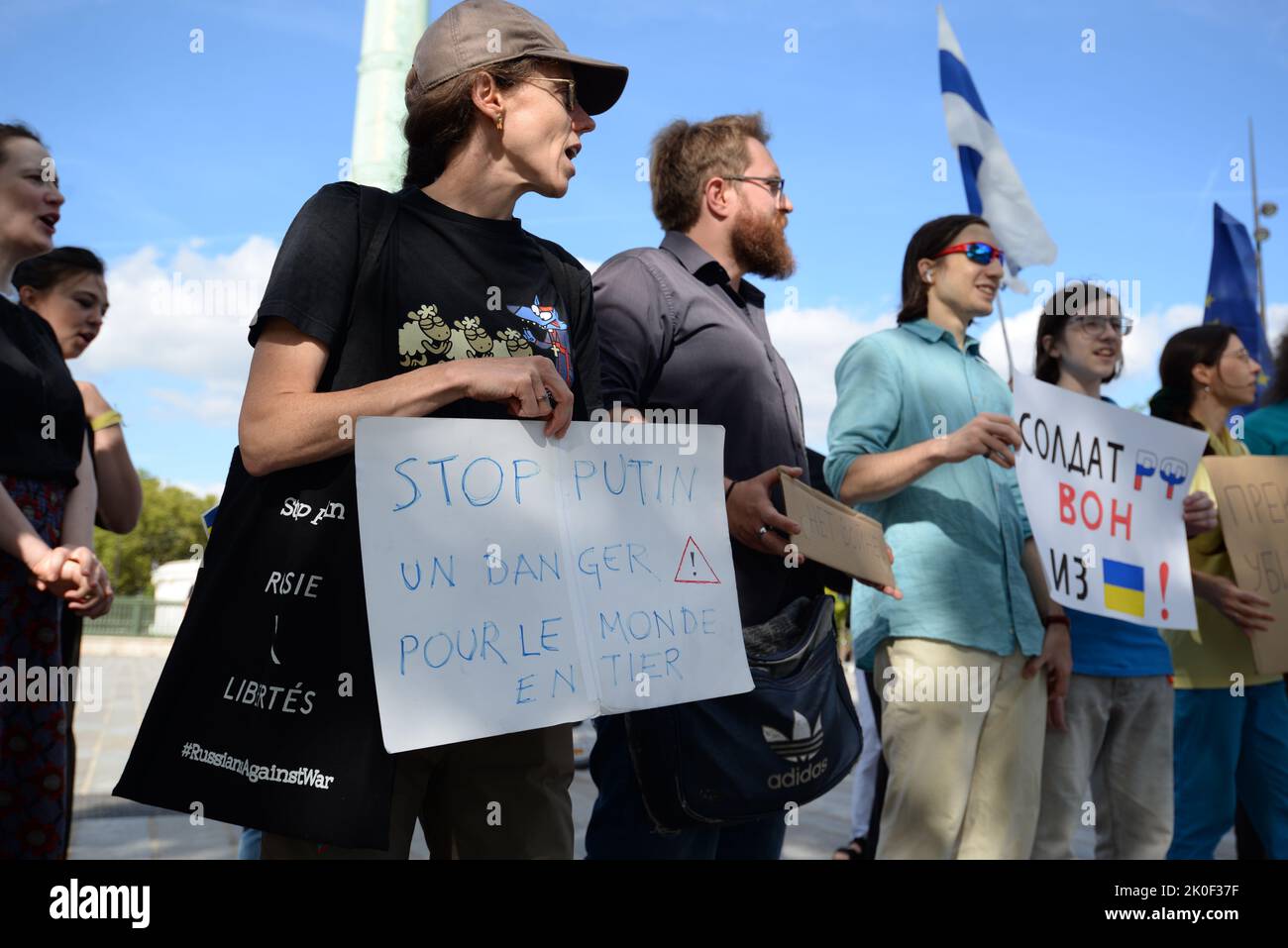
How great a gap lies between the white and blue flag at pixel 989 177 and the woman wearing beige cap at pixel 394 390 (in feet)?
13.0

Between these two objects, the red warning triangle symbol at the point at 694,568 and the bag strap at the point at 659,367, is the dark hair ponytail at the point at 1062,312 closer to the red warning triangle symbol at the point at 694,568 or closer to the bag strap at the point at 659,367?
the bag strap at the point at 659,367

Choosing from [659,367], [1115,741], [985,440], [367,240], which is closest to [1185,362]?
[1115,741]

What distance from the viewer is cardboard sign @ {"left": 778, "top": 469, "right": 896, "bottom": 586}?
2.58 metres

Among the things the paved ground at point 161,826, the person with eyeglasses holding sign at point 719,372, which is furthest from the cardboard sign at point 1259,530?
the person with eyeglasses holding sign at point 719,372

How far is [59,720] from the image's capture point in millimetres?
2740

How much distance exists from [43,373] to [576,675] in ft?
5.87

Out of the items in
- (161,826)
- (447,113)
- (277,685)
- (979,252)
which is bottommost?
(161,826)

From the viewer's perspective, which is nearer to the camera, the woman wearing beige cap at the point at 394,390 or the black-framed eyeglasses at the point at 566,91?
the woman wearing beige cap at the point at 394,390

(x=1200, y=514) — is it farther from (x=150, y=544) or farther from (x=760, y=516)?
(x=150, y=544)

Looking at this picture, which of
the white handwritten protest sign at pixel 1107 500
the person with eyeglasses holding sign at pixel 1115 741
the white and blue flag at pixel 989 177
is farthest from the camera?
the white and blue flag at pixel 989 177

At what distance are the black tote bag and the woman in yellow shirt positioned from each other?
3.55 m

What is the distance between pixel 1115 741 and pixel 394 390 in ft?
10.5

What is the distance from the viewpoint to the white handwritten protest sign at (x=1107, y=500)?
3.55 m

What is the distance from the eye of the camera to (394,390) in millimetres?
1795
